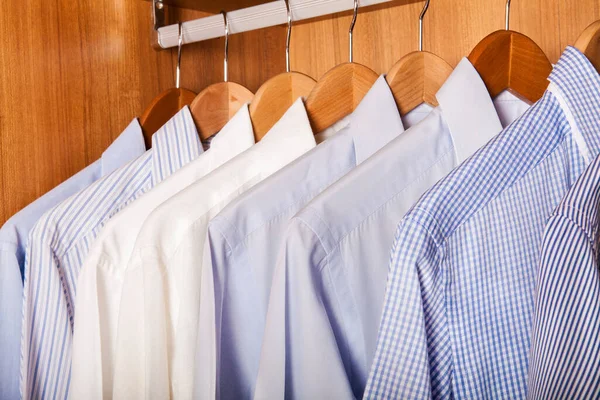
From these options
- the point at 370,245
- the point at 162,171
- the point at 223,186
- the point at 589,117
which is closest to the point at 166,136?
the point at 162,171

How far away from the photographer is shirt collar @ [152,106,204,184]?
873mm

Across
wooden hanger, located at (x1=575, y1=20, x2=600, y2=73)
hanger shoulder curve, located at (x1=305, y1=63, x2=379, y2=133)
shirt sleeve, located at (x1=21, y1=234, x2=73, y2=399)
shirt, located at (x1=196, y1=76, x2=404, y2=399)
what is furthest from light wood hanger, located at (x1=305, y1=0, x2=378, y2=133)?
shirt sleeve, located at (x1=21, y1=234, x2=73, y2=399)

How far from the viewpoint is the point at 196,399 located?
0.62 meters

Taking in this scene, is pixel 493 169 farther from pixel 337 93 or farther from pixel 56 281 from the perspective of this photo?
pixel 56 281

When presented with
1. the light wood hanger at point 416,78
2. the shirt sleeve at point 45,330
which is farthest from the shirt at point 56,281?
the light wood hanger at point 416,78

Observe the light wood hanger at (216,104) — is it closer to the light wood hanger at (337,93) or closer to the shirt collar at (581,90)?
the light wood hanger at (337,93)

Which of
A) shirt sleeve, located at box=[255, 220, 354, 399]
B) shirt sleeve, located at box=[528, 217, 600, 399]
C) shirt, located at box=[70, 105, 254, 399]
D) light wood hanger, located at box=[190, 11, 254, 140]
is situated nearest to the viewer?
shirt sleeve, located at box=[528, 217, 600, 399]

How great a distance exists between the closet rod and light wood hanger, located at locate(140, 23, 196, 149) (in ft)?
0.28

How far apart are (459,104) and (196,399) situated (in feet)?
1.30

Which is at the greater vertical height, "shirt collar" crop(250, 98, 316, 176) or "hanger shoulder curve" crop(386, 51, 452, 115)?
A: "hanger shoulder curve" crop(386, 51, 452, 115)

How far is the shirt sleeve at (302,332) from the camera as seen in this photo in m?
0.58

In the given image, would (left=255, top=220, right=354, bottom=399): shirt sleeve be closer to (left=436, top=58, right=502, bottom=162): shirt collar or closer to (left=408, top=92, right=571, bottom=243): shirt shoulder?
(left=408, top=92, right=571, bottom=243): shirt shoulder

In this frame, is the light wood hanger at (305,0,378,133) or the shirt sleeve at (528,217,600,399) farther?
the light wood hanger at (305,0,378,133)

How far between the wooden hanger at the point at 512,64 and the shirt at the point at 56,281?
1.51 ft
